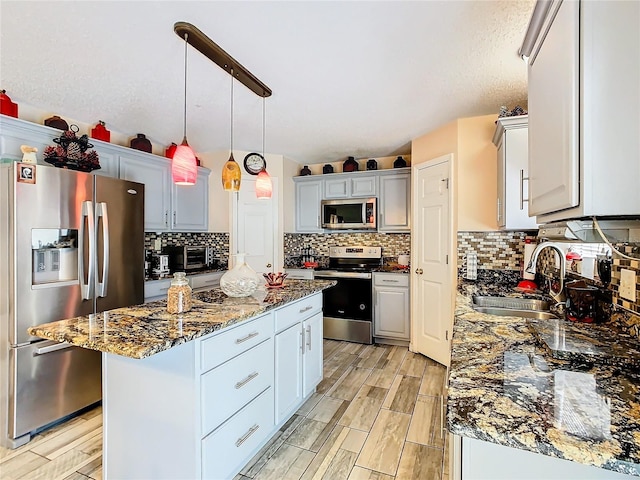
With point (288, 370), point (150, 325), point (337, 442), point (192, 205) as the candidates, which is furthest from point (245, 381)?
point (192, 205)

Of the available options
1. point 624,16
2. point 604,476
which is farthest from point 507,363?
point 624,16

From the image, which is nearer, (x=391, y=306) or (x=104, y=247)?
(x=104, y=247)

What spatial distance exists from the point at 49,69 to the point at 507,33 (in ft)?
9.26

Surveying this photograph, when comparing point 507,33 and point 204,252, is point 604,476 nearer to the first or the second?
point 507,33

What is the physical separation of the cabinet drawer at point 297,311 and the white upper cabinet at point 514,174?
62.2 inches

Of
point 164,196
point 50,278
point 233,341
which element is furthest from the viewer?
point 164,196

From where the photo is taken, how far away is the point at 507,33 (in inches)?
70.1

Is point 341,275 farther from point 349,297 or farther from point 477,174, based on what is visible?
point 477,174

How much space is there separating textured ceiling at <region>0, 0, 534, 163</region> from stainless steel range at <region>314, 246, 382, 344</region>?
1721 millimetres

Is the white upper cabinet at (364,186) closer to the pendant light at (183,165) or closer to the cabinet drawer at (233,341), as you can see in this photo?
the cabinet drawer at (233,341)

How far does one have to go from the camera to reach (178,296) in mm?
1692

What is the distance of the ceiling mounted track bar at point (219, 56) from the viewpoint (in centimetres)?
172

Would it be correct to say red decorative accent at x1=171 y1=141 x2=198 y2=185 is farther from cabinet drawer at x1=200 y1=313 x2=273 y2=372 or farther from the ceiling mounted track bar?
cabinet drawer at x1=200 y1=313 x2=273 y2=372

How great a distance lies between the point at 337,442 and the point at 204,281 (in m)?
2.31
